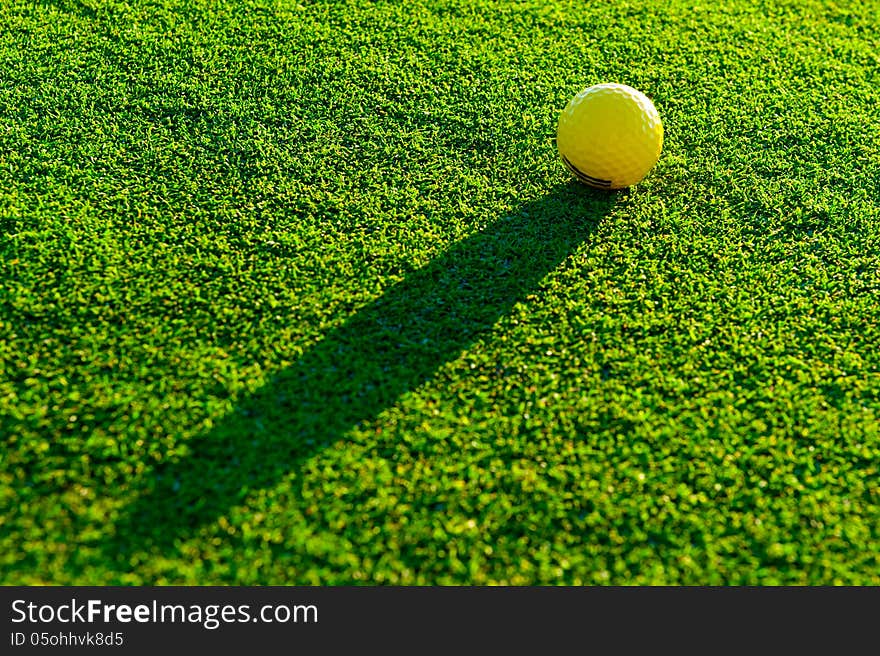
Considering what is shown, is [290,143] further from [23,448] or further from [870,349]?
[870,349]

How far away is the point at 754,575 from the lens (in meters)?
2.31

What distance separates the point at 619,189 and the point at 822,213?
898 millimetres

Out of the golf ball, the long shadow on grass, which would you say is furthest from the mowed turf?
the golf ball

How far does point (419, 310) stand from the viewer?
3.01 m

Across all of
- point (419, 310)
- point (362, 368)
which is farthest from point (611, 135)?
point (362, 368)

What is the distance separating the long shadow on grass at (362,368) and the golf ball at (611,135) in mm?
185

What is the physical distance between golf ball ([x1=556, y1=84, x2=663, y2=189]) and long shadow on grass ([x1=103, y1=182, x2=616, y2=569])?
185mm

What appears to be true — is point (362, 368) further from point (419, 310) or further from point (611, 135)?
point (611, 135)

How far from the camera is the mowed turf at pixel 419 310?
7.75ft

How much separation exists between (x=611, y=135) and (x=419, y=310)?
3.63 ft

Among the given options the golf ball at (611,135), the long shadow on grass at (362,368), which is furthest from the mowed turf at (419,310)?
the golf ball at (611,135)

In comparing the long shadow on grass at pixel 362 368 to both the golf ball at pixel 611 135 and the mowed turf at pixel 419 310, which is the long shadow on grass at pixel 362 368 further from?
the golf ball at pixel 611 135

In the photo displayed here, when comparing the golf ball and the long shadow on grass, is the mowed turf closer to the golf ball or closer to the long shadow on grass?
the long shadow on grass

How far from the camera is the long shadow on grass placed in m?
2.38
